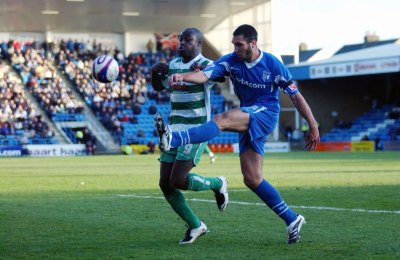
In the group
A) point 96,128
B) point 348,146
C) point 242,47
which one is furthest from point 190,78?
point 348,146

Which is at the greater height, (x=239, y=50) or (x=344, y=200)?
(x=239, y=50)

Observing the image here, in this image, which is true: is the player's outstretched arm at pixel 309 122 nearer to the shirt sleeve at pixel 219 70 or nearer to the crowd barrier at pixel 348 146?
the shirt sleeve at pixel 219 70

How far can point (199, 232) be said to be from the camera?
30.2 feet

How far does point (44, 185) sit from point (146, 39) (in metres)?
40.8

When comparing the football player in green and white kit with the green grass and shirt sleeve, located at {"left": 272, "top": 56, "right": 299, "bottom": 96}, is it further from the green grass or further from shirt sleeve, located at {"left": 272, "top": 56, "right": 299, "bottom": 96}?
shirt sleeve, located at {"left": 272, "top": 56, "right": 299, "bottom": 96}

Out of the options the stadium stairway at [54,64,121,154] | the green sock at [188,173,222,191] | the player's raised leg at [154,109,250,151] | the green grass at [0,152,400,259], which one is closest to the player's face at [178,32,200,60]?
the player's raised leg at [154,109,250,151]

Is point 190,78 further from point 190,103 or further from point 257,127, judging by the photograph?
point 257,127

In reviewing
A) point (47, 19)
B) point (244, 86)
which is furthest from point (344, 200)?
point (47, 19)

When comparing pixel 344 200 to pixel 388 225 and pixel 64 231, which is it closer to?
pixel 388 225

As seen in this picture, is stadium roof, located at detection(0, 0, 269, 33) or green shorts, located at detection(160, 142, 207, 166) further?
stadium roof, located at detection(0, 0, 269, 33)

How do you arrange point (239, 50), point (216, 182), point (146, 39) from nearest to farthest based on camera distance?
point (239, 50) → point (216, 182) → point (146, 39)

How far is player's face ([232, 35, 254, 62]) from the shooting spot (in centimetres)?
873

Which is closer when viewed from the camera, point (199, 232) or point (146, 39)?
point (199, 232)

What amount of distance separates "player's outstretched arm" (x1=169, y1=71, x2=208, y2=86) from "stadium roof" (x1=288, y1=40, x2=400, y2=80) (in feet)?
133
